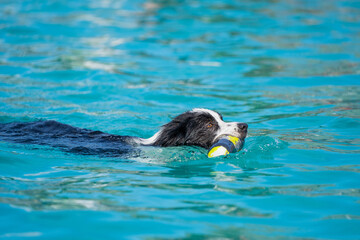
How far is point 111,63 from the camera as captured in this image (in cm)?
1260

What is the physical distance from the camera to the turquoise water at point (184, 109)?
14.2 ft

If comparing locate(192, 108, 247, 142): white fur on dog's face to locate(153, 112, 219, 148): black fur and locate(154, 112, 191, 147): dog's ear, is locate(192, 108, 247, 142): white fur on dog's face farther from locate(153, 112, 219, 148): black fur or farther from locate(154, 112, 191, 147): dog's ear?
locate(154, 112, 191, 147): dog's ear

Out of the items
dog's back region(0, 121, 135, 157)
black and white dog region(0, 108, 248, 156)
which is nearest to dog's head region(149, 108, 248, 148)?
black and white dog region(0, 108, 248, 156)

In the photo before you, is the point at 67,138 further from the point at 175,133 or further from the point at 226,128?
the point at 226,128

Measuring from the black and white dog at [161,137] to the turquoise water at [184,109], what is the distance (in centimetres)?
19

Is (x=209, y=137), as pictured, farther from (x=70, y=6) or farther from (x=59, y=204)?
(x=70, y=6)

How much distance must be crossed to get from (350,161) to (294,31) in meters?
10.3

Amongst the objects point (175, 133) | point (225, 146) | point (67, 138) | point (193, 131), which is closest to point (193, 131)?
point (193, 131)

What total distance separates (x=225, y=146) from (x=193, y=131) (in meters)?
0.75

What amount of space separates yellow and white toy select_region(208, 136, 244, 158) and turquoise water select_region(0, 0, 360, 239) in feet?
0.47

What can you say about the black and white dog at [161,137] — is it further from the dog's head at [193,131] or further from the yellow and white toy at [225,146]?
the yellow and white toy at [225,146]

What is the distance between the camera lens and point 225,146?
19.4ft

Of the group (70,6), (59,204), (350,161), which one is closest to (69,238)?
(59,204)

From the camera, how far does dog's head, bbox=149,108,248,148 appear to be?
651 cm
